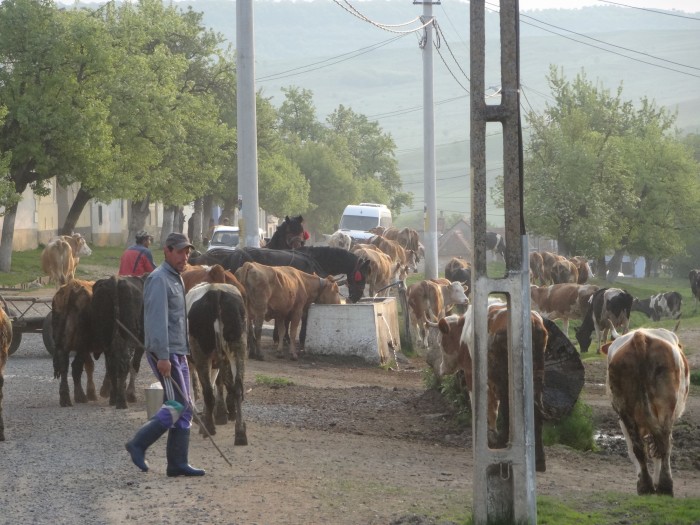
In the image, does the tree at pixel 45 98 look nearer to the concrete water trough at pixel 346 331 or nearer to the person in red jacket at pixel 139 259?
the concrete water trough at pixel 346 331

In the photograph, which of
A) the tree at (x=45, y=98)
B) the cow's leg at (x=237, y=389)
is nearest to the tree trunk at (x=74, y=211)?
the tree at (x=45, y=98)

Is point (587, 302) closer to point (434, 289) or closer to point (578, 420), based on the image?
point (434, 289)

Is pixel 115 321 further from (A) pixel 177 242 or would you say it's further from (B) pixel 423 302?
(B) pixel 423 302

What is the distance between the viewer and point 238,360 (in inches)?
515

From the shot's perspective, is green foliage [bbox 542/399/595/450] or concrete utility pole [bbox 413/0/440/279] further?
concrete utility pole [bbox 413/0/440/279]

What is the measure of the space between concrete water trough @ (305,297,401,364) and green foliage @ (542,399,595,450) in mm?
8779

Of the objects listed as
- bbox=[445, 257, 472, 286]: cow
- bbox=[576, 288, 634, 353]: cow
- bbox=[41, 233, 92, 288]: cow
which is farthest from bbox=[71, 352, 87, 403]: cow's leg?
bbox=[445, 257, 472, 286]: cow

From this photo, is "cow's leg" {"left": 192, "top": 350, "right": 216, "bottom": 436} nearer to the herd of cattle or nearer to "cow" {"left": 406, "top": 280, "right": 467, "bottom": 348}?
the herd of cattle

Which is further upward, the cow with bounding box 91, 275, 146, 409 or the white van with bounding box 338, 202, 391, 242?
the white van with bounding box 338, 202, 391, 242

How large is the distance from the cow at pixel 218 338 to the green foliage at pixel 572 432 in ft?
12.4

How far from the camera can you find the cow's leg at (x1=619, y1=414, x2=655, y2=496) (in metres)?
11.1

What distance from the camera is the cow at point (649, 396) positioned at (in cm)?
1112

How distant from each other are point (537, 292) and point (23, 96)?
58.9 feet

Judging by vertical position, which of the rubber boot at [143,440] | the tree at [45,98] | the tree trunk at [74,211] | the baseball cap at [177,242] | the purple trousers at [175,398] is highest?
the tree at [45,98]
